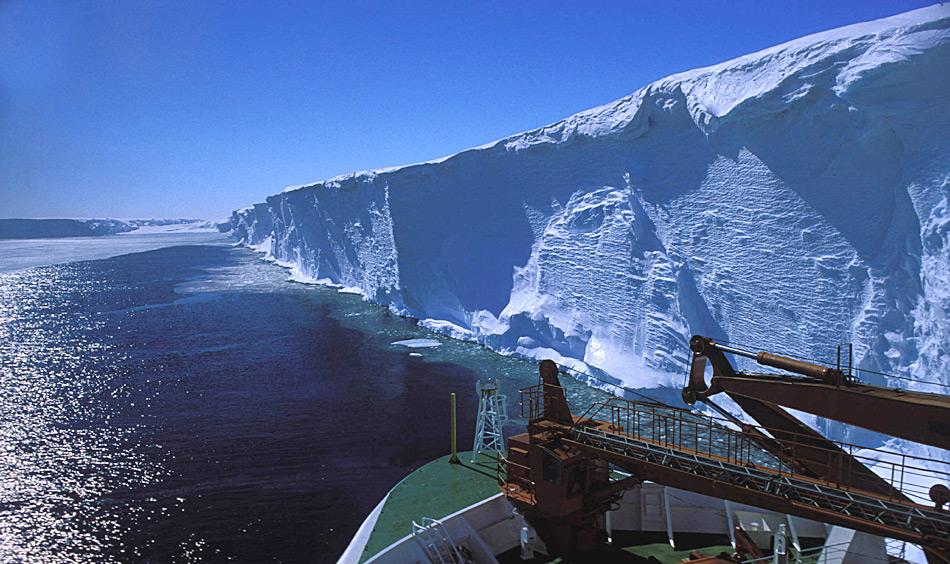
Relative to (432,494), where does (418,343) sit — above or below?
below

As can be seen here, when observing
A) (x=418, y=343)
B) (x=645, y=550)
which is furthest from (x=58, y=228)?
(x=645, y=550)

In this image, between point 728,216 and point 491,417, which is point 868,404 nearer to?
point 491,417

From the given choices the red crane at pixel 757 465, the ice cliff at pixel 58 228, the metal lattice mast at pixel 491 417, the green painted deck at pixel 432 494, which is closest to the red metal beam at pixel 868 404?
the red crane at pixel 757 465

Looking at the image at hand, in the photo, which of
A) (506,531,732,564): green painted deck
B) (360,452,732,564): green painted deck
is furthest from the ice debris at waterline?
(506,531,732,564): green painted deck

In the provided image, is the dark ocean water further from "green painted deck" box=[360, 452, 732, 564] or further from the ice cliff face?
the ice cliff face

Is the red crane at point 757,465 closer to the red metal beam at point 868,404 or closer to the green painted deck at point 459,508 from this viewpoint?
Answer: the red metal beam at point 868,404

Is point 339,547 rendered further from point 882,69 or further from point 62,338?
point 62,338
